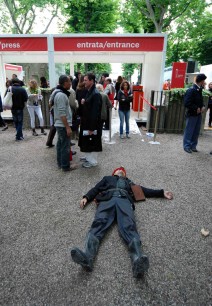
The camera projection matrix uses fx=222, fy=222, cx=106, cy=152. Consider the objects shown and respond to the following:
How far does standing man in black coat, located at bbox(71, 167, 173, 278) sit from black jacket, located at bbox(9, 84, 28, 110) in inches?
181

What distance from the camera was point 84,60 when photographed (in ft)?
41.0

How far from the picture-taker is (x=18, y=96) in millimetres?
6730

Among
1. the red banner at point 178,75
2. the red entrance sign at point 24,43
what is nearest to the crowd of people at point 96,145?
the red entrance sign at point 24,43

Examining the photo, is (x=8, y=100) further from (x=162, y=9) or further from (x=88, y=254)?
(x=162, y=9)

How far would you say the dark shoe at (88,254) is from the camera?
87.9 inches

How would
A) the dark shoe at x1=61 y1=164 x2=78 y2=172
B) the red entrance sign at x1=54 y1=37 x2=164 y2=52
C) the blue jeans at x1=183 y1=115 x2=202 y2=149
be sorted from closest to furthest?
the dark shoe at x1=61 y1=164 x2=78 y2=172 < the blue jeans at x1=183 y1=115 x2=202 y2=149 < the red entrance sign at x1=54 y1=37 x2=164 y2=52

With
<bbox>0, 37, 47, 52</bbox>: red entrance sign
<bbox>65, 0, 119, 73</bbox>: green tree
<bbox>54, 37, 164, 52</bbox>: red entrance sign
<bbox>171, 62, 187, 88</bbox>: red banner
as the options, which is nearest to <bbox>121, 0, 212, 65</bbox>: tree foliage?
<bbox>65, 0, 119, 73</bbox>: green tree

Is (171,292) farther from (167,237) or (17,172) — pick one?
(17,172)

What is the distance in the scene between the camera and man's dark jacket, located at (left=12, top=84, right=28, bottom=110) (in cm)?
671

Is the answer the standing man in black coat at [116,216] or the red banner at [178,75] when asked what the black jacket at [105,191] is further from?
the red banner at [178,75]

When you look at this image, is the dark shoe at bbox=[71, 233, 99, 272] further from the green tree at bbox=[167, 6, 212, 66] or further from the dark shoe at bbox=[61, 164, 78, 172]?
the green tree at bbox=[167, 6, 212, 66]

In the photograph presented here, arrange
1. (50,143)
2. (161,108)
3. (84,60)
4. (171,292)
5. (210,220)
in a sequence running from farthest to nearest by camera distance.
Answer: (84,60)
(161,108)
(50,143)
(210,220)
(171,292)

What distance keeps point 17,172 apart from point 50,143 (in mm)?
1725

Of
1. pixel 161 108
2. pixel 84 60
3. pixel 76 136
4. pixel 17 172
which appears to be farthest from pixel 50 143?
pixel 84 60
